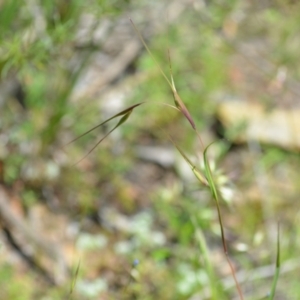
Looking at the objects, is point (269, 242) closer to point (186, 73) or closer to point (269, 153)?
point (269, 153)

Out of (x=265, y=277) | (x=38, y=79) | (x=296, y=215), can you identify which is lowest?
(x=296, y=215)

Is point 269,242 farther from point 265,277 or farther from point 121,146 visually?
point 121,146

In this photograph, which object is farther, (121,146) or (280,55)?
(280,55)

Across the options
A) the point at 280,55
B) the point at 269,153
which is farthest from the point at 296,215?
the point at 280,55

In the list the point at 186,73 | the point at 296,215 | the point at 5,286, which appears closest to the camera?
the point at 5,286

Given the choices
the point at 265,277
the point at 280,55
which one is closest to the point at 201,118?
the point at 280,55

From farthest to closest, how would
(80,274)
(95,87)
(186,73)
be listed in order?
(186,73), (95,87), (80,274)

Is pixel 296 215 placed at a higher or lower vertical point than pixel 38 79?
lower
